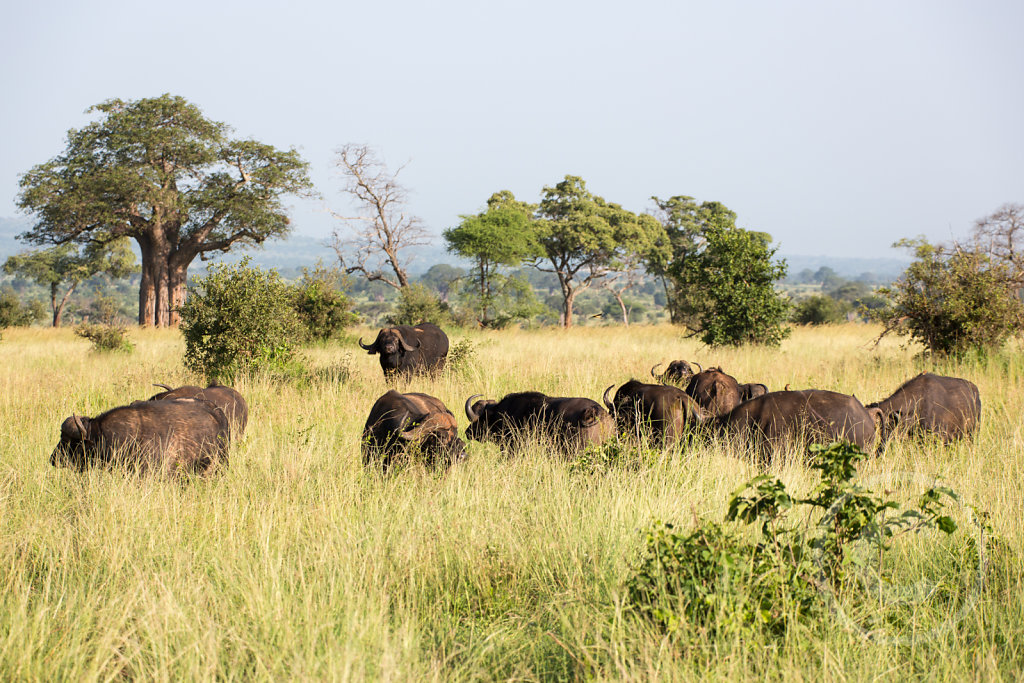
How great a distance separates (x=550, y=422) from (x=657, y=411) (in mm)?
1007

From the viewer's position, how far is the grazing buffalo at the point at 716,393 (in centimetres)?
798

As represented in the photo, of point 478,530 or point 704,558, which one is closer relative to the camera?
point 704,558

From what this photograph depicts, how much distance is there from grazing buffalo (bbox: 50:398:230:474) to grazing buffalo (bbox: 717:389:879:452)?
434 cm

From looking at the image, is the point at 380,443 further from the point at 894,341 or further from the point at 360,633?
the point at 894,341

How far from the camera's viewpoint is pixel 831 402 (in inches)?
256

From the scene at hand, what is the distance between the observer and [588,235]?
132ft

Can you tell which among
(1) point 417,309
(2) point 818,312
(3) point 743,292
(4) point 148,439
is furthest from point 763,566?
(2) point 818,312

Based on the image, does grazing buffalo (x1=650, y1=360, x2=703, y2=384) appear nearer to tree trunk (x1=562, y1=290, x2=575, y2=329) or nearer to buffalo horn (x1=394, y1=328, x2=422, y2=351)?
buffalo horn (x1=394, y1=328, x2=422, y2=351)

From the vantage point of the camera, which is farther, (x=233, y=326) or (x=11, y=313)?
(x=11, y=313)

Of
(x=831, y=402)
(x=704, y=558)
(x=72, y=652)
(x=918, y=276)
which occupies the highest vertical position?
(x=918, y=276)

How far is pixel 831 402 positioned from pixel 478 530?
11.4ft

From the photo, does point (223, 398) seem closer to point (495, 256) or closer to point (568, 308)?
point (495, 256)

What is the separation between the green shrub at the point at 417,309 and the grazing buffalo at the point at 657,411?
19089 millimetres

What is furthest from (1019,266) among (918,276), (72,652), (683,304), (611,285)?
(611,285)
